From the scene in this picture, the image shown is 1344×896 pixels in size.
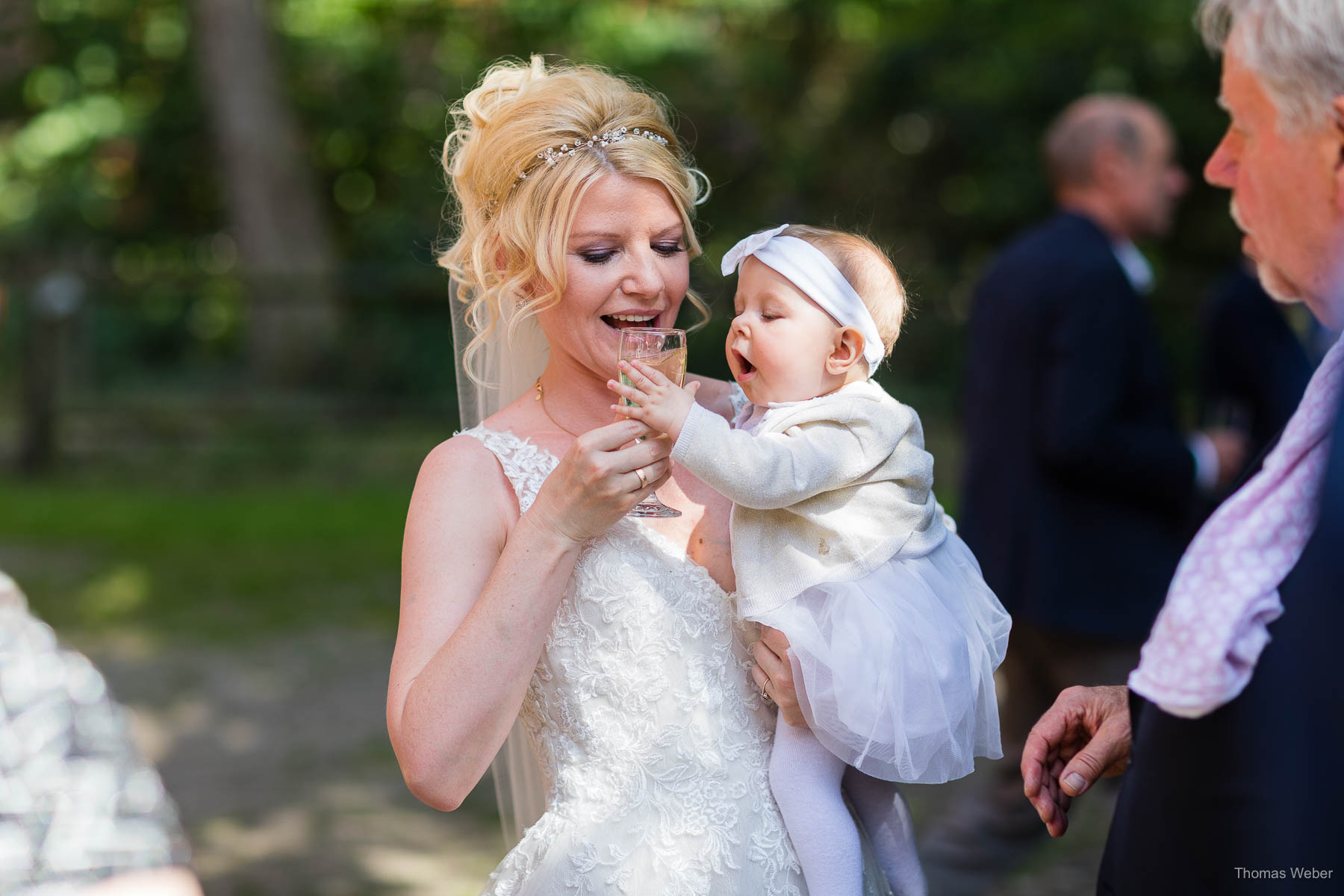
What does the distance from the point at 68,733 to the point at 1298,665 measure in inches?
55.9

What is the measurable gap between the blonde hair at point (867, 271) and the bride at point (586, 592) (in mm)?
275

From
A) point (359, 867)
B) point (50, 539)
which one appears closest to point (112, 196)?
point (50, 539)

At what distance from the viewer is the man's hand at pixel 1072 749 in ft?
6.85

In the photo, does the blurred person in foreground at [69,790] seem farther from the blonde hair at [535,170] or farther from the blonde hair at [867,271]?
the blonde hair at [867,271]

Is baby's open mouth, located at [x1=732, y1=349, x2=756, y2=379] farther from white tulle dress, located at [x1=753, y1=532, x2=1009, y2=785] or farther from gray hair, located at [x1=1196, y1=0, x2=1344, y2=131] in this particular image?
gray hair, located at [x1=1196, y1=0, x2=1344, y2=131]

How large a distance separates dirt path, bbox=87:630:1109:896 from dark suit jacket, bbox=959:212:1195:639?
106 centimetres

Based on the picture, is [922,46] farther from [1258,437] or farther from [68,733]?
[68,733]

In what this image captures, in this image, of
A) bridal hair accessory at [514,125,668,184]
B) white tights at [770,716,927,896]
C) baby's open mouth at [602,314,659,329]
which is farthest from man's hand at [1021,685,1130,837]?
bridal hair accessory at [514,125,668,184]

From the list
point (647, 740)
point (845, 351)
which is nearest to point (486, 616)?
point (647, 740)

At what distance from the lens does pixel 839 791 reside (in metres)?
2.21

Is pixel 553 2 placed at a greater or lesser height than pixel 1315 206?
greater

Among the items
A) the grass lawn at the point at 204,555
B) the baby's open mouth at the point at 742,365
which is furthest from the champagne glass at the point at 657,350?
the grass lawn at the point at 204,555

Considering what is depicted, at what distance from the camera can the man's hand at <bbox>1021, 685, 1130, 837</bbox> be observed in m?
2.09

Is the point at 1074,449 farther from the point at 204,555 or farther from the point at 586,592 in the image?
the point at 204,555
